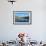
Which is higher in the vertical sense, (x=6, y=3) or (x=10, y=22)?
(x=6, y=3)

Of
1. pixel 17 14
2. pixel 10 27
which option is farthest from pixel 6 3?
pixel 10 27

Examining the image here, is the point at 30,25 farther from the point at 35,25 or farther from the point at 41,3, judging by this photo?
the point at 41,3

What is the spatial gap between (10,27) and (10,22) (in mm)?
222

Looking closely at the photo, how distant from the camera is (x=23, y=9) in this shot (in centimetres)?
627

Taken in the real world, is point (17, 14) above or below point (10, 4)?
below

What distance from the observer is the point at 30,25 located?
6.28 m

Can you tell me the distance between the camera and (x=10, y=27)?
20.6 feet

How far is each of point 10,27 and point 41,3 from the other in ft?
5.73

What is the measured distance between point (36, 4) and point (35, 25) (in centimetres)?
93

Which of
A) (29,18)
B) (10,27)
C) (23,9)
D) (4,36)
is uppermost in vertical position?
(23,9)

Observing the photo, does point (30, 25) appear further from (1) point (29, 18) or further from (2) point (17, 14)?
(2) point (17, 14)

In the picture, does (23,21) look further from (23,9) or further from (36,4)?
(36,4)

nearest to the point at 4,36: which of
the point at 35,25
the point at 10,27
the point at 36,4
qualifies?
the point at 10,27

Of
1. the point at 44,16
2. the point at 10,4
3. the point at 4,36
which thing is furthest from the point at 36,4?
the point at 4,36
